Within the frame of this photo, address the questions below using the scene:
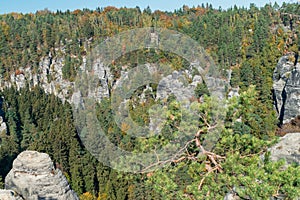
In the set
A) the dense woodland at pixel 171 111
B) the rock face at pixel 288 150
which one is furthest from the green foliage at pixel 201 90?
the rock face at pixel 288 150

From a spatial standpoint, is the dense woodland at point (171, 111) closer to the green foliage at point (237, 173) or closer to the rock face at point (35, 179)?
the green foliage at point (237, 173)

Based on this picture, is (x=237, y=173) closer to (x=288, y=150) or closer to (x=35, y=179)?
(x=288, y=150)

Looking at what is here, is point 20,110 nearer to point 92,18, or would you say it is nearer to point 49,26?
point 49,26

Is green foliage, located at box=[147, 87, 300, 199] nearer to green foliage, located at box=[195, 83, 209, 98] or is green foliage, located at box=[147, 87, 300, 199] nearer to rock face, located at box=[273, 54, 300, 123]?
green foliage, located at box=[195, 83, 209, 98]

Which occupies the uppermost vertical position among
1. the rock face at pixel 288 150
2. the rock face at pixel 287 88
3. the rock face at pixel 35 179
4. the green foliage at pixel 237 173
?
the green foliage at pixel 237 173

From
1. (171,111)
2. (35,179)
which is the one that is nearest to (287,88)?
(35,179)

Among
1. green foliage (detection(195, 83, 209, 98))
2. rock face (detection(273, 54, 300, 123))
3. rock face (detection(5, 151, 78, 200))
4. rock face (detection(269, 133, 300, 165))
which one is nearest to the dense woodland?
green foliage (detection(195, 83, 209, 98))
